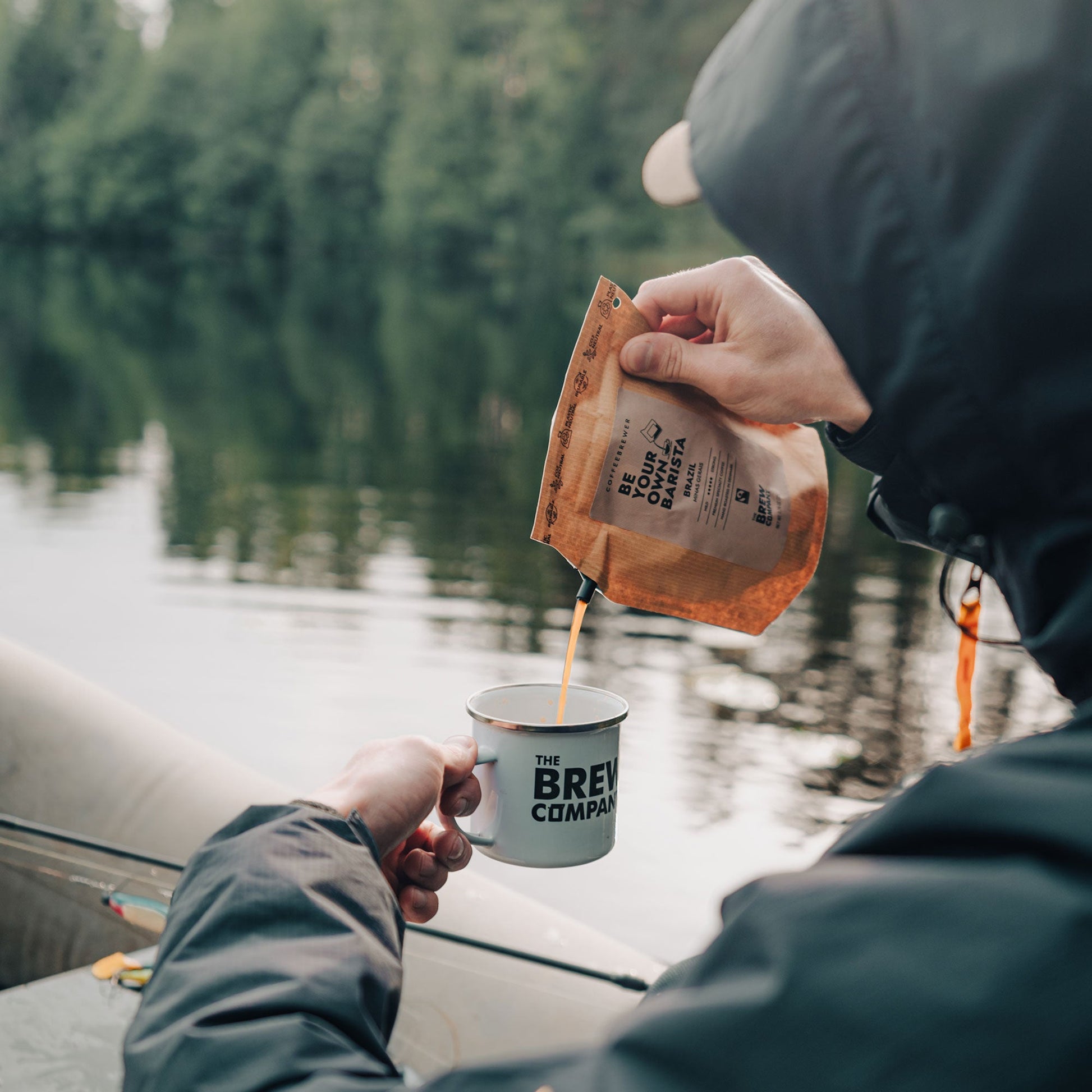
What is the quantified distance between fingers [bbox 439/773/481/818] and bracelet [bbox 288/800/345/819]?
0.80ft

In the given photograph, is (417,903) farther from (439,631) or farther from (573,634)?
(439,631)

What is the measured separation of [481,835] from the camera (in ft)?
4.52

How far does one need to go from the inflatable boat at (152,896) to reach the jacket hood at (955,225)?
4.15 ft

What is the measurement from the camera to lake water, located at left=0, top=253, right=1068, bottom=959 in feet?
14.6

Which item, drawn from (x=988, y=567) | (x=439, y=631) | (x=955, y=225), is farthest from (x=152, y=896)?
(x=439, y=631)

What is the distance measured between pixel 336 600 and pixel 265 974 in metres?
6.06

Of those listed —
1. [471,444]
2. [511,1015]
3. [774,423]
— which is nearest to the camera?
[774,423]

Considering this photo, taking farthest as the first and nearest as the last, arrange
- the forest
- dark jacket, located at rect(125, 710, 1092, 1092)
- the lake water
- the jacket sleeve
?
the forest < the lake water < the jacket sleeve < dark jacket, located at rect(125, 710, 1092, 1092)

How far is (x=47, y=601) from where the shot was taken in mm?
6789

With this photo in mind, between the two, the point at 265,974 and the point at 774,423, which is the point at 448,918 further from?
the point at 265,974

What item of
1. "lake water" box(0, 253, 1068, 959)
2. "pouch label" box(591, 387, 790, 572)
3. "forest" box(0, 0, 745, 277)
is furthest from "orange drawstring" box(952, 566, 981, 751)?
"forest" box(0, 0, 745, 277)

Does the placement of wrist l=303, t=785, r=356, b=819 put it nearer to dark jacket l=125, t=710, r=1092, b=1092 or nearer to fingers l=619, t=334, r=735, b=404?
dark jacket l=125, t=710, r=1092, b=1092

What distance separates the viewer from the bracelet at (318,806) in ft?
3.42

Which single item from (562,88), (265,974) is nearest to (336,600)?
(265,974)
